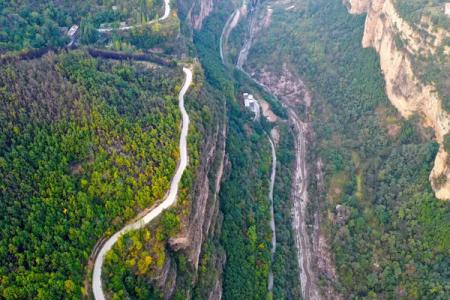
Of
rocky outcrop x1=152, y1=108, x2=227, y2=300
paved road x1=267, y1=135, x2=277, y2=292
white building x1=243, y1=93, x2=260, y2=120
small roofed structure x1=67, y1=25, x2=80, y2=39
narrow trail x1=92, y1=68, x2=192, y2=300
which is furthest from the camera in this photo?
white building x1=243, y1=93, x2=260, y2=120

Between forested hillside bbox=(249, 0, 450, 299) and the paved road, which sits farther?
the paved road

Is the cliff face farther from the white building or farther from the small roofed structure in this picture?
the small roofed structure

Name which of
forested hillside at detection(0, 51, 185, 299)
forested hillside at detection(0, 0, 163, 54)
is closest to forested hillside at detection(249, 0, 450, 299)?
forested hillside at detection(0, 51, 185, 299)

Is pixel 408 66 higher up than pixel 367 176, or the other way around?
pixel 408 66

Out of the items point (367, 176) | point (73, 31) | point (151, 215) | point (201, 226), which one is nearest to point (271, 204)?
point (367, 176)

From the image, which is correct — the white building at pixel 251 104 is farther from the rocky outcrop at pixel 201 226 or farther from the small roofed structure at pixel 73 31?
the small roofed structure at pixel 73 31

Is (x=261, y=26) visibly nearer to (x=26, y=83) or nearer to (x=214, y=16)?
(x=214, y=16)

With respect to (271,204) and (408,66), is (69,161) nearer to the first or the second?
(271,204)
